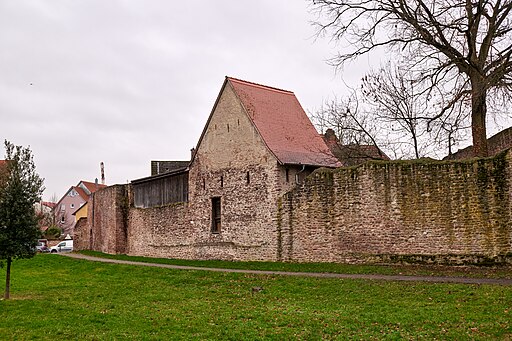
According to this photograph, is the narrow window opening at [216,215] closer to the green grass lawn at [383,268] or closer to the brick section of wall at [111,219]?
the green grass lawn at [383,268]

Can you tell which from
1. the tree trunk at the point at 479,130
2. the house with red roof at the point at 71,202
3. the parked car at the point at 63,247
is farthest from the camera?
the house with red roof at the point at 71,202

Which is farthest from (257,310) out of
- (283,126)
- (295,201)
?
(283,126)

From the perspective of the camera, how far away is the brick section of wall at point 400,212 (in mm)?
17672

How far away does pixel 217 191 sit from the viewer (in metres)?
27.0

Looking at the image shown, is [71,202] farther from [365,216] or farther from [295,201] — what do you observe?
[365,216]

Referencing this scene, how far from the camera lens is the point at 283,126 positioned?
2698 cm

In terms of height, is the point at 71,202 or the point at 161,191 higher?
the point at 71,202

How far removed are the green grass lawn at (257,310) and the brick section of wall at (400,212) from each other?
12.8 ft

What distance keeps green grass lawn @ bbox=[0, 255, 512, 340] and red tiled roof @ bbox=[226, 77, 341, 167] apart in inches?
314

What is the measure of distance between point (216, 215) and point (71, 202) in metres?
64.5

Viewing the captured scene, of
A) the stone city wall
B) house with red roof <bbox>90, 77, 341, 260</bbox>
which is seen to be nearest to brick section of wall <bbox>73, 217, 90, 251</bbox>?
house with red roof <bbox>90, 77, 341, 260</bbox>

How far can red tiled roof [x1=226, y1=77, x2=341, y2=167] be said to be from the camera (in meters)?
25.4

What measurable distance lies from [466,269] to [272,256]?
28.8 ft

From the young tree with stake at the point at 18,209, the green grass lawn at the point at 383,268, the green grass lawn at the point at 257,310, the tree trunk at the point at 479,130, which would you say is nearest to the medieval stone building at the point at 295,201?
the green grass lawn at the point at 383,268
